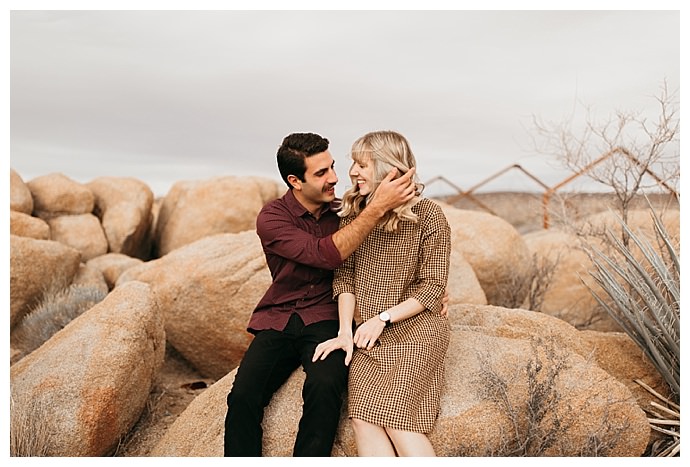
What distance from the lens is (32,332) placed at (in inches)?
263

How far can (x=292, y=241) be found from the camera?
13.1 ft

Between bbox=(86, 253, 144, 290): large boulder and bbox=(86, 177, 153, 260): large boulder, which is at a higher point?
bbox=(86, 177, 153, 260): large boulder

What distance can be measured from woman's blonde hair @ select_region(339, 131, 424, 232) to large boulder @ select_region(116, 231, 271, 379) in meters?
2.06

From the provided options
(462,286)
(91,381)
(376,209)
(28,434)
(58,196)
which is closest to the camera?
(376,209)

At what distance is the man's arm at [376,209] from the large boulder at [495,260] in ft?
12.6

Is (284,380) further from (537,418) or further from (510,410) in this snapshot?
(537,418)

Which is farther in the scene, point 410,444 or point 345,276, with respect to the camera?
point 345,276

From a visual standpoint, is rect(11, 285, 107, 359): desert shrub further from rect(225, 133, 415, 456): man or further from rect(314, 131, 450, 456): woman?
rect(314, 131, 450, 456): woman

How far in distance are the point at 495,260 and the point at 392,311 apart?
392cm

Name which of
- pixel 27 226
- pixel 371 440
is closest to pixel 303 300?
pixel 371 440

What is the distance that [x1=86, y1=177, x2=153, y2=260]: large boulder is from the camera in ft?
31.6

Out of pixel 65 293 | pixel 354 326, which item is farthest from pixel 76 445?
pixel 65 293

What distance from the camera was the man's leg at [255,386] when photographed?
371cm

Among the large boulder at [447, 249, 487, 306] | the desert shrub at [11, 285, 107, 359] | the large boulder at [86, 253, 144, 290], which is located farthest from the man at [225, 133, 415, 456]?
the large boulder at [86, 253, 144, 290]
